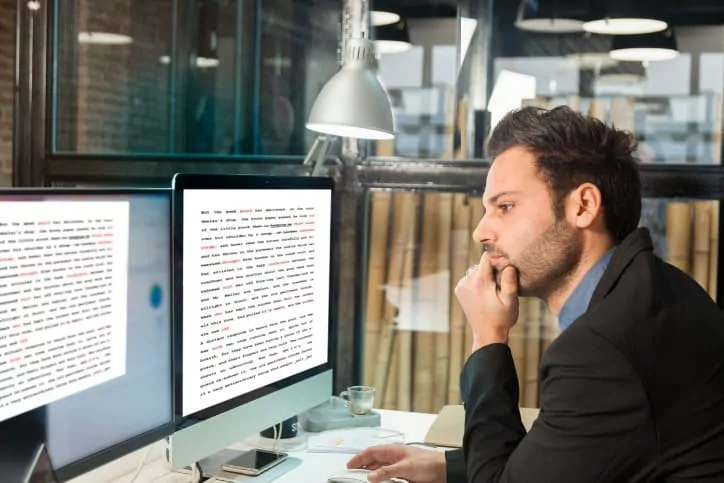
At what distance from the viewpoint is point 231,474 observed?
164 centimetres

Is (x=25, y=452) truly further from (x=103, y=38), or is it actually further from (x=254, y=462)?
(x=103, y=38)

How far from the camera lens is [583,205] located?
4.67 ft

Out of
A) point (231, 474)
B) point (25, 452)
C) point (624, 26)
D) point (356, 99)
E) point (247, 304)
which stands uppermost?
point (624, 26)

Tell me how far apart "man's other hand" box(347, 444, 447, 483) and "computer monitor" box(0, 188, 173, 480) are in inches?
15.8

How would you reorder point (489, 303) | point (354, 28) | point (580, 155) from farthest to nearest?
point (354, 28), point (489, 303), point (580, 155)

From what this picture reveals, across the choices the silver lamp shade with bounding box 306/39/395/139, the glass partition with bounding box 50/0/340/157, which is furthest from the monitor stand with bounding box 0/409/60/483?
the glass partition with bounding box 50/0/340/157

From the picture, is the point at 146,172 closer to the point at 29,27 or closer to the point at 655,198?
the point at 29,27

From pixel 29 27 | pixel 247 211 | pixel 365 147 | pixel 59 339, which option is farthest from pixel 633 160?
pixel 29 27

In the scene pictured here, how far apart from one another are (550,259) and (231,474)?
703 millimetres

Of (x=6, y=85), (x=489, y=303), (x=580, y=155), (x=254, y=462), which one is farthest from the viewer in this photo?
(x=6, y=85)

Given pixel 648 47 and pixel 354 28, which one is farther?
pixel 354 28

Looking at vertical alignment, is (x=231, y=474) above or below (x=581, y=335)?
below

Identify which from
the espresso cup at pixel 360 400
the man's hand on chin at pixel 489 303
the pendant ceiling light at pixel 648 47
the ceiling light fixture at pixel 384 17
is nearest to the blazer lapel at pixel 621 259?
the man's hand on chin at pixel 489 303

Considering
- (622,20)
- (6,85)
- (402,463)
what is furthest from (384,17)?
(402,463)
